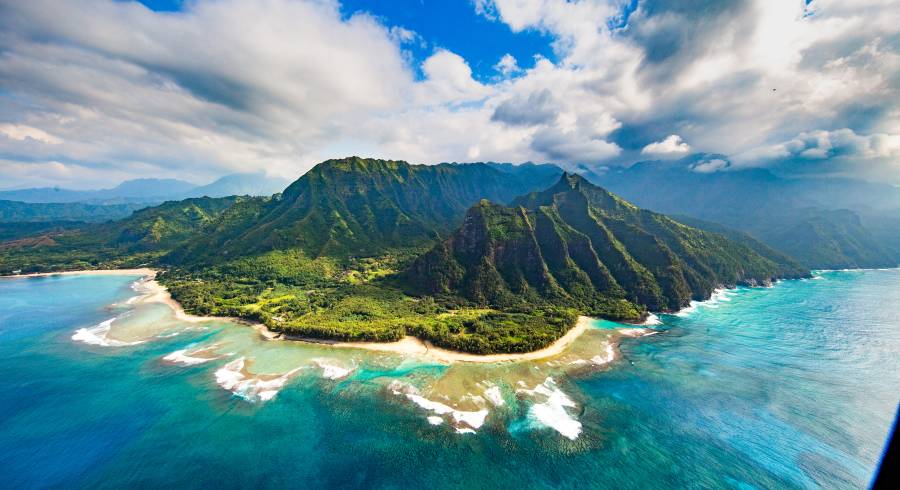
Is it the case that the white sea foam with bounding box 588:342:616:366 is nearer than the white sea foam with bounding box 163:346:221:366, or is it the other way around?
the white sea foam with bounding box 163:346:221:366

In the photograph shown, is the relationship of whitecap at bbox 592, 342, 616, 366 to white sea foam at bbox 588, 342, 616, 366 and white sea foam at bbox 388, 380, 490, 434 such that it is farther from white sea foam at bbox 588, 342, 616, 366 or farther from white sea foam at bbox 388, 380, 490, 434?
white sea foam at bbox 388, 380, 490, 434

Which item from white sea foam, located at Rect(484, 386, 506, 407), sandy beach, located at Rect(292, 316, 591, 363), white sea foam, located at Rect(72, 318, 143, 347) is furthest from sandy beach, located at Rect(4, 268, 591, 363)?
white sea foam, located at Rect(72, 318, 143, 347)

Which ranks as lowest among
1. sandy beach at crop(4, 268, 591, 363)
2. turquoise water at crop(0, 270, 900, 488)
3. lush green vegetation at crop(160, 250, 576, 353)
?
turquoise water at crop(0, 270, 900, 488)

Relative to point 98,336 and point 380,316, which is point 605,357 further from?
point 98,336

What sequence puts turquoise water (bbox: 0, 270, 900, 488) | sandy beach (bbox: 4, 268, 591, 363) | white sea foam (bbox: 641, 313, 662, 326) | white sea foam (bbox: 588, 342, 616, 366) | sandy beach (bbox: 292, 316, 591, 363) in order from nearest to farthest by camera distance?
turquoise water (bbox: 0, 270, 900, 488) → white sea foam (bbox: 588, 342, 616, 366) → sandy beach (bbox: 292, 316, 591, 363) → sandy beach (bbox: 4, 268, 591, 363) → white sea foam (bbox: 641, 313, 662, 326)

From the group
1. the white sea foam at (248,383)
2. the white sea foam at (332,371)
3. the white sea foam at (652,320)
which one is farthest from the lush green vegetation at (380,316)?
the white sea foam at (652,320)

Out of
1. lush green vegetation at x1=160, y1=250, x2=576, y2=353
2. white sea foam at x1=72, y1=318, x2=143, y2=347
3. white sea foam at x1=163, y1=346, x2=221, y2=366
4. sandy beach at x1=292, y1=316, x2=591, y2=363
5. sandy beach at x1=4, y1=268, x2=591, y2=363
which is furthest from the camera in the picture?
lush green vegetation at x1=160, y1=250, x2=576, y2=353
